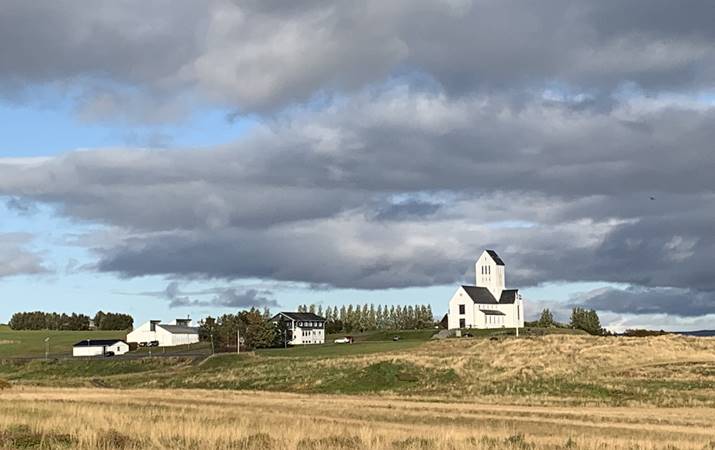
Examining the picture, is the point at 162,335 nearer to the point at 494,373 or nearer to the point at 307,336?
the point at 307,336

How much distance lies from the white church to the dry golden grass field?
59.4 meters

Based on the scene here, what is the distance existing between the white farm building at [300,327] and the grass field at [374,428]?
126228mm

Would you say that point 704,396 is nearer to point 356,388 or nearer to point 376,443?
point 356,388

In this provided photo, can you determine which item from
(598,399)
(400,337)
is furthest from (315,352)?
(598,399)

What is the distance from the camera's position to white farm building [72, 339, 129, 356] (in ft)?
582

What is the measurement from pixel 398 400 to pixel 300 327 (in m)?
123

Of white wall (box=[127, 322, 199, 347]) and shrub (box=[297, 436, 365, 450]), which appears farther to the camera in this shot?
white wall (box=[127, 322, 199, 347])

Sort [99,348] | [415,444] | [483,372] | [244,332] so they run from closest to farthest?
[415,444], [483,372], [244,332], [99,348]

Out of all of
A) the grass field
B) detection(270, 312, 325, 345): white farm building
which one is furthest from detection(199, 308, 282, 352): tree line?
the grass field

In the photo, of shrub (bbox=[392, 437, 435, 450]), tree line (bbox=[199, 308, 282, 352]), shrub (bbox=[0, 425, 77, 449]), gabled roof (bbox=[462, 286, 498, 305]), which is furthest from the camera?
gabled roof (bbox=[462, 286, 498, 305])

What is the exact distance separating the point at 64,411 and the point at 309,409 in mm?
17676

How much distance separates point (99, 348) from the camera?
178 metres

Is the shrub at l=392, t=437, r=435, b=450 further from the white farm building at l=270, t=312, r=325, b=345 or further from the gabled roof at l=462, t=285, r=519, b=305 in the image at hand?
the gabled roof at l=462, t=285, r=519, b=305

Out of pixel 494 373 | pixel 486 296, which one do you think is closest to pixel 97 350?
pixel 486 296
